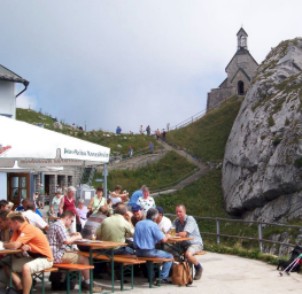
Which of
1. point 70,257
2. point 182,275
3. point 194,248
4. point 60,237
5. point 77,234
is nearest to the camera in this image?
point 60,237

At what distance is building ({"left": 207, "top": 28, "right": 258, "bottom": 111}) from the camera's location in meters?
76.2

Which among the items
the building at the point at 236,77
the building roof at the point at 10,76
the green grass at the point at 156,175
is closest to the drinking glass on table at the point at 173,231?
the building roof at the point at 10,76

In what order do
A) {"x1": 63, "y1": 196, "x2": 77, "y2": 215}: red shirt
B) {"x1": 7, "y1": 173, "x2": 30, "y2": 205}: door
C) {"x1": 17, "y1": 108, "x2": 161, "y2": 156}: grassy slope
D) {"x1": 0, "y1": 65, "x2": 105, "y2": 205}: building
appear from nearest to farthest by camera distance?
1. {"x1": 63, "y1": 196, "x2": 77, "y2": 215}: red shirt
2. {"x1": 0, "y1": 65, "x2": 105, "y2": 205}: building
3. {"x1": 7, "y1": 173, "x2": 30, "y2": 205}: door
4. {"x1": 17, "y1": 108, "x2": 161, "y2": 156}: grassy slope

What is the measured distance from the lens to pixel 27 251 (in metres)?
8.59

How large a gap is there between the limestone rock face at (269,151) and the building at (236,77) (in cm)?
2648

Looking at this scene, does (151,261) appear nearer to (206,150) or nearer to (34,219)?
(34,219)

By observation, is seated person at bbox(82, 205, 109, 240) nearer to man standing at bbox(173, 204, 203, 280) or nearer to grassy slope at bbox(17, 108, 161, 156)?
man standing at bbox(173, 204, 203, 280)

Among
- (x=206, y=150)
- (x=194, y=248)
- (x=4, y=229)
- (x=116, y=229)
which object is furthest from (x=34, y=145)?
(x=206, y=150)

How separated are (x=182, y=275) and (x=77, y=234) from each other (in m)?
2.42

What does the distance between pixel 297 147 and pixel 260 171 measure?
3.91 meters

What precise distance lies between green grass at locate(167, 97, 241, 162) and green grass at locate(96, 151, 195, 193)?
2.86m

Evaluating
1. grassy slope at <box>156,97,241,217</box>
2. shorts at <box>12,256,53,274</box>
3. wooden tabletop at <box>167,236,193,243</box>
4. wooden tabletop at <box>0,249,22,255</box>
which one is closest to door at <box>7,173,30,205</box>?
wooden tabletop at <box>167,236,193,243</box>

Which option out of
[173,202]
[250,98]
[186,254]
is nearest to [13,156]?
[186,254]

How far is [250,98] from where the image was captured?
154 feet
